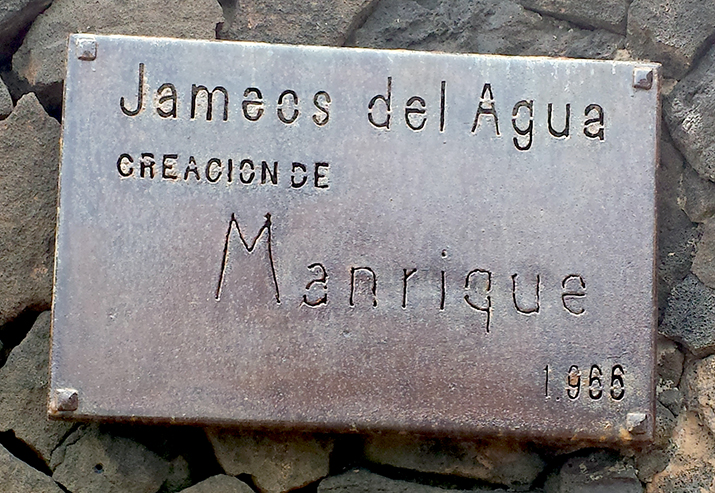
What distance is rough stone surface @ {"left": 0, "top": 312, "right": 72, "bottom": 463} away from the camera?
1562mm

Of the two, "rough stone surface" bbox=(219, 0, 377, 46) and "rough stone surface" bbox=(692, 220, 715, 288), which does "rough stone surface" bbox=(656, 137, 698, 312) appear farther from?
"rough stone surface" bbox=(219, 0, 377, 46)

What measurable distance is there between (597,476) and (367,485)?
1.52 feet

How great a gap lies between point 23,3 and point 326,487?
1.19m

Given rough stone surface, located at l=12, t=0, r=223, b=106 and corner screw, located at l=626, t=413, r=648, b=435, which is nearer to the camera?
corner screw, located at l=626, t=413, r=648, b=435

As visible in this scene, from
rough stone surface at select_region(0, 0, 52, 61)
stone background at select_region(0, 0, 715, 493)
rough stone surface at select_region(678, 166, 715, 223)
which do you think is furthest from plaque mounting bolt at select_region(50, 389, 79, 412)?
rough stone surface at select_region(678, 166, 715, 223)

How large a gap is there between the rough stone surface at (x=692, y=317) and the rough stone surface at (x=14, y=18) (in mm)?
1464

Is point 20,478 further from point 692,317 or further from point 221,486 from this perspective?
point 692,317

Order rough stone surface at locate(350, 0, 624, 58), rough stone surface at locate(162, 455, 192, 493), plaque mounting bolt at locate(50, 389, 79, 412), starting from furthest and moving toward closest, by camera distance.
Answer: rough stone surface at locate(350, 0, 624, 58) → rough stone surface at locate(162, 455, 192, 493) → plaque mounting bolt at locate(50, 389, 79, 412)

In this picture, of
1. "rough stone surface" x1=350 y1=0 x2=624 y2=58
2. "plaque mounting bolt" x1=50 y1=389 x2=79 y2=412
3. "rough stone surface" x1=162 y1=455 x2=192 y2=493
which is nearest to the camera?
"plaque mounting bolt" x1=50 y1=389 x2=79 y2=412

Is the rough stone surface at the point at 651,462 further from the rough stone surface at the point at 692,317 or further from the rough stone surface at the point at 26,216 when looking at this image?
the rough stone surface at the point at 26,216

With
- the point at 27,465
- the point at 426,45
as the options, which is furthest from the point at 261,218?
the point at 27,465

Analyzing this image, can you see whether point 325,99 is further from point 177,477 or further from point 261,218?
point 177,477

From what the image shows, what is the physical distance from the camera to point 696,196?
5.27 feet

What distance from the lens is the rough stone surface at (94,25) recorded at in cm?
164
